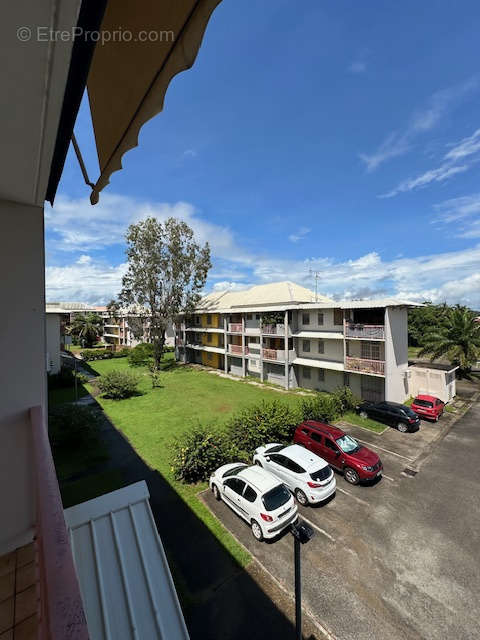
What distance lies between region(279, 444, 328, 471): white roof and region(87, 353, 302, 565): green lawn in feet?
10.3

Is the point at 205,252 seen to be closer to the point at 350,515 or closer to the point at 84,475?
the point at 84,475

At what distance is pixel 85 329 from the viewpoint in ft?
163

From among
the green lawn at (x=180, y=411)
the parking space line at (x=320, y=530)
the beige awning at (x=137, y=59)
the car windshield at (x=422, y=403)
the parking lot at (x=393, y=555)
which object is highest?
the beige awning at (x=137, y=59)

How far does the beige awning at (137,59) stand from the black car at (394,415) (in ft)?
57.8

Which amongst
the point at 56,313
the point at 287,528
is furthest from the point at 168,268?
the point at 287,528

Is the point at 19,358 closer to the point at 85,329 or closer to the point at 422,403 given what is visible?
the point at 422,403

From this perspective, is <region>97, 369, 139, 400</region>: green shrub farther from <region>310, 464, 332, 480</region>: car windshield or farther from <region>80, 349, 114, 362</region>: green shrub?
<region>80, 349, 114, 362</region>: green shrub

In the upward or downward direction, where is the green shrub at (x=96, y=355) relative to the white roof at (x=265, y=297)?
downward

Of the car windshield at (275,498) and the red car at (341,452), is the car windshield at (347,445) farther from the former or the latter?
the car windshield at (275,498)

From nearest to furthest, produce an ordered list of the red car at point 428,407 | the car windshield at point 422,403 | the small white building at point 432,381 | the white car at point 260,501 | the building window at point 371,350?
the white car at point 260,501 < the red car at point 428,407 < the car windshield at point 422,403 < the building window at point 371,350 < the small white building at point 432,381

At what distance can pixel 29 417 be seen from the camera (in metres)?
3.67

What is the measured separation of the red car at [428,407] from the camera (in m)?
17.1

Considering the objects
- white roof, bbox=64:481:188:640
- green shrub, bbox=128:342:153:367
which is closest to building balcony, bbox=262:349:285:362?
green shrub, bbox=128:342:153:367

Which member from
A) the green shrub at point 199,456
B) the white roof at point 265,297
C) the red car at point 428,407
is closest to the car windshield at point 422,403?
the red car at point 428,407
